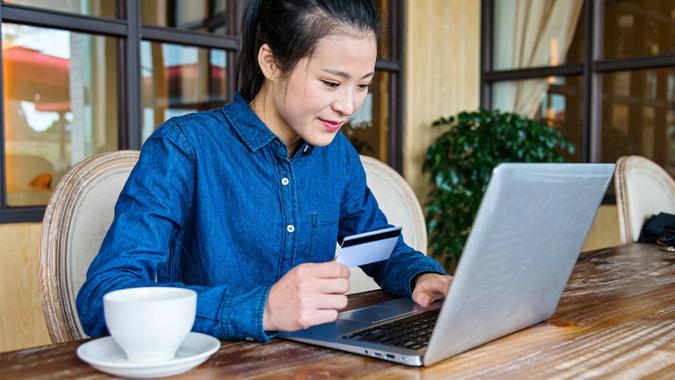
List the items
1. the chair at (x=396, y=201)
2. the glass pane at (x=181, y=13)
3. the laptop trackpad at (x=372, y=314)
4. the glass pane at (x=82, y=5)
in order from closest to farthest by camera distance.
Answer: the laptop trackpad at (x=372, y=314) → the chair at (x=396, y=201) → the glass pane at (x=82, y=5) → the glass pane at (x=181, y=13)

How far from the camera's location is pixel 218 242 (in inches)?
44.8

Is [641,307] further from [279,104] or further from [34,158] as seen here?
[34,158]

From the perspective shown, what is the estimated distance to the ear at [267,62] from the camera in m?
1.15

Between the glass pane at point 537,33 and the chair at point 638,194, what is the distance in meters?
2.02

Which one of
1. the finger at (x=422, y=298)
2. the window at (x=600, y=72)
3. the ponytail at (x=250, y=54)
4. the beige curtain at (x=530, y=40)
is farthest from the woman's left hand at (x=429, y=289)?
the beige curtain at (x=530, y=40)

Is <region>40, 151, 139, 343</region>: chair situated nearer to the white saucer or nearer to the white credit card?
the white saucer

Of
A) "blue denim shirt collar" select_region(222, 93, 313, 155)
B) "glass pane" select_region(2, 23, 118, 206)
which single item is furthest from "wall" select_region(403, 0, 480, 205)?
"blue denim shirt collar" select_region(222, 93, 313, 155)

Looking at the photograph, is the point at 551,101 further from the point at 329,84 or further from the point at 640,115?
the point at 329,84

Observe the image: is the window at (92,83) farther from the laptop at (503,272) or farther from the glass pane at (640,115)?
the laptop at (503,272)

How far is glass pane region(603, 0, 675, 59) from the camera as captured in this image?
382 cm

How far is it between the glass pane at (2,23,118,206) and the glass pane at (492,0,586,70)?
7.69ft

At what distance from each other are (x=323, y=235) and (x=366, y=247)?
1.27ft

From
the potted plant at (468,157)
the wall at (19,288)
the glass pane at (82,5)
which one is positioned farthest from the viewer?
the potted plant at (468,157)

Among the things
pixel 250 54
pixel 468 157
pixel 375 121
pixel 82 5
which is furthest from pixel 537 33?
pixel 250 54
